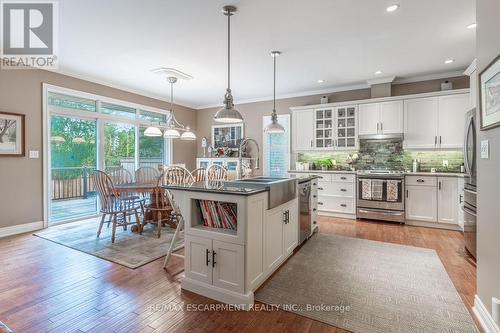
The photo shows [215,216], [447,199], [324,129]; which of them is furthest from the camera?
[324,129]

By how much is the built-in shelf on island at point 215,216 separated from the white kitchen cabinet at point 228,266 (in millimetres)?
140

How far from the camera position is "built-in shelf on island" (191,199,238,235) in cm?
219

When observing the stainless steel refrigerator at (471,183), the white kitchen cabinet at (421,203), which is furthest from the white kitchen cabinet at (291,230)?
the white kitchen cabinet at (421,203)

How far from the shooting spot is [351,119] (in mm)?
5094

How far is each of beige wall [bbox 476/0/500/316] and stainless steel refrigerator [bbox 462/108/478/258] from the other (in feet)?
3.89

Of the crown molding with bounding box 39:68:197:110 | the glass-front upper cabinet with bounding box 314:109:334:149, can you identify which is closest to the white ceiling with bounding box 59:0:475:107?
the crown molding with bounding box 39:68:197:110

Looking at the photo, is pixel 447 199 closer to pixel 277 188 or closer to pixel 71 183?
pixel 277 188

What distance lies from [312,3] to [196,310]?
3.02 meters

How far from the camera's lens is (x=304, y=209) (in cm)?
340

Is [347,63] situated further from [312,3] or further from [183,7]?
[183,7]

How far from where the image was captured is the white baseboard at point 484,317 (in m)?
1.63

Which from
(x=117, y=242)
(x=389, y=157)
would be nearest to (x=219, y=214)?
(x=117, y=242)

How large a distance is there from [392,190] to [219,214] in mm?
3578

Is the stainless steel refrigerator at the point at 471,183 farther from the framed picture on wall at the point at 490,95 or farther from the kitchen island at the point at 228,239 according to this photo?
the kitchen island at the point at 228,239
